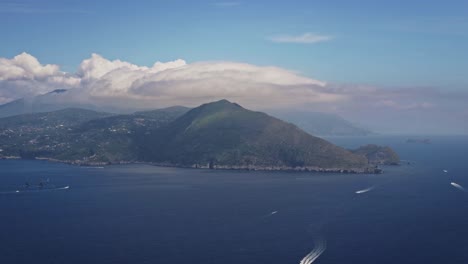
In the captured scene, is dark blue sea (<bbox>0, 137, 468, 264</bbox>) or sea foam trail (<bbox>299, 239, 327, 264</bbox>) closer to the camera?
sea foam trail (<bbox>299, 239, 327, 264</bbox>)

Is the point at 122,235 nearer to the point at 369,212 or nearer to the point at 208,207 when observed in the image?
the point at 208,207

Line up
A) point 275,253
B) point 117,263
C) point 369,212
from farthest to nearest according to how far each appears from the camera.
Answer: point 369,212 < point 275,253 < point 117,263

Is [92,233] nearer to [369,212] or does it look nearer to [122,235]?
[122,235]

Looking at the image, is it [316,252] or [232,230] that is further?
[232,230]

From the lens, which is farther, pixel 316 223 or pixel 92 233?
pixel 316 223

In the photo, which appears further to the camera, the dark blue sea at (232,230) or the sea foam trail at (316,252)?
the dark blue sea at (232,230)

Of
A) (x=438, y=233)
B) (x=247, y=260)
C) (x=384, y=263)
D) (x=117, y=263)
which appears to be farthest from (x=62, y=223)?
(x=438, y=233)

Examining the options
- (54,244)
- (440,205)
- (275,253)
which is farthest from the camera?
(440,205)

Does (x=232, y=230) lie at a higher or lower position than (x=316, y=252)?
higher
